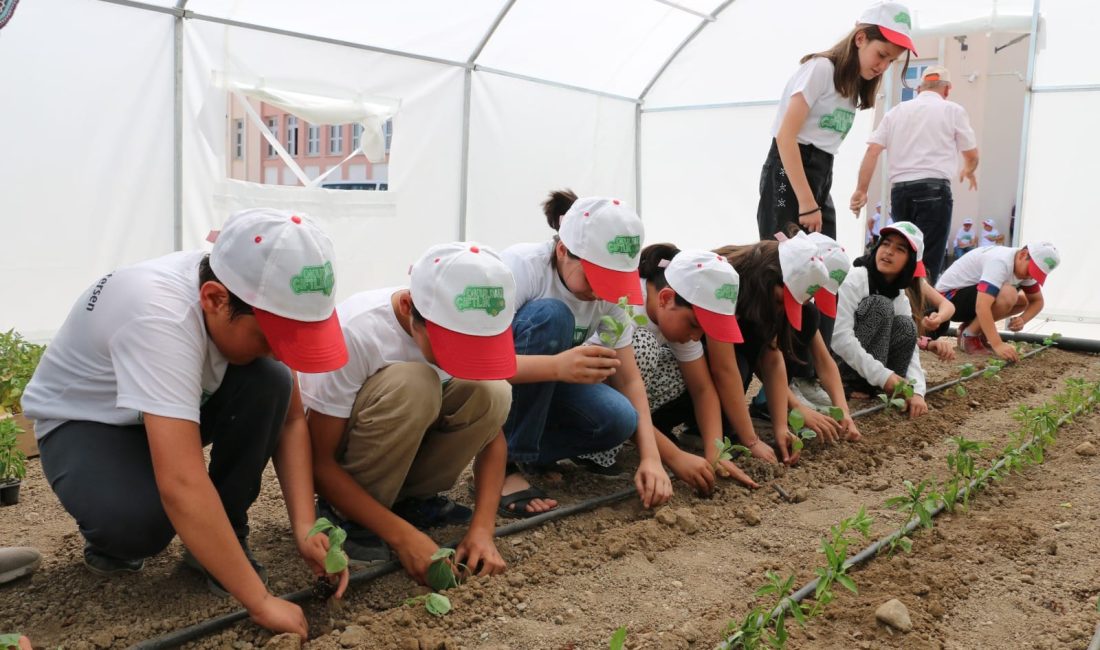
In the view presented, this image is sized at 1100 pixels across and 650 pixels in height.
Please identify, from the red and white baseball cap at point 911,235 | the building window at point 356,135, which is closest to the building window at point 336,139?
the building window at point 356,135

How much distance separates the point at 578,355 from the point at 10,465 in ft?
5.20

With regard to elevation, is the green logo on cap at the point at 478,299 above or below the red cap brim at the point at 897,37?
below

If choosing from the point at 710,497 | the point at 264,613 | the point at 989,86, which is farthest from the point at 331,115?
the point at 989,86

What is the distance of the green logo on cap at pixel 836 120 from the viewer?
3.79 metres

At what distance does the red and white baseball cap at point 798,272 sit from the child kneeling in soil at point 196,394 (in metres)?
1.62

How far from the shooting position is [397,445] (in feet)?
6.86

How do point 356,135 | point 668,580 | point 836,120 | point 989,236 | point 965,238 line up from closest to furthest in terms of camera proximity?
point 668,580, point 836,120, point 356,135, point 989,236, point 965,238

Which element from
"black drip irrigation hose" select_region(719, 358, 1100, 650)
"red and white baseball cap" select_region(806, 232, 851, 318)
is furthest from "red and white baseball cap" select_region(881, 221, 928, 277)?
"black drip irrigation hose" select_region(719, 358, 1100, 650)

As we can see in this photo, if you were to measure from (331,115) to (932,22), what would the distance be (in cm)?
478

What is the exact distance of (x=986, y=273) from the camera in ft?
18.3

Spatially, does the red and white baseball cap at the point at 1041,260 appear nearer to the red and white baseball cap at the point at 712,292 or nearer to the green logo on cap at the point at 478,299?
the red and white baseball cap at the point at 712,292

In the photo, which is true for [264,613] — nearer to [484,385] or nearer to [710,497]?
[484,385]

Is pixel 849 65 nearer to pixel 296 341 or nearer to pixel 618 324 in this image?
pixel 618 324

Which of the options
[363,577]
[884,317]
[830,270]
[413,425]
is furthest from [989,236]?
[363,577]
